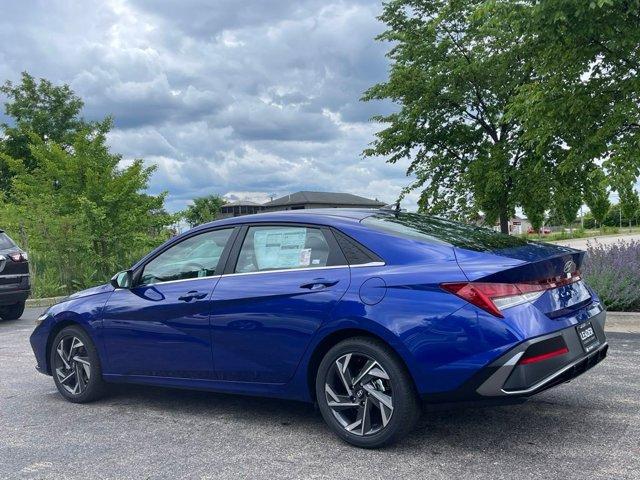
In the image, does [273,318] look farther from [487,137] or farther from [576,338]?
[487,137]

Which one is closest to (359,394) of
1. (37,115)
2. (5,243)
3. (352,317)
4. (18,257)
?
(352,317)

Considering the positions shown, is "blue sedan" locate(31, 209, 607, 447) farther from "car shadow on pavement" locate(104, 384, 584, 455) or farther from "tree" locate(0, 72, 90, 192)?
"tree" locate(0, 72, 90, 192)

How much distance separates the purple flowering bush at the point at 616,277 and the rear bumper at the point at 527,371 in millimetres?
5400

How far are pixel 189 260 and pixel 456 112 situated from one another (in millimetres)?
20720

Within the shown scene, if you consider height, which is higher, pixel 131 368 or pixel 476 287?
pixel 476 287

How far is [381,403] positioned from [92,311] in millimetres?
2708

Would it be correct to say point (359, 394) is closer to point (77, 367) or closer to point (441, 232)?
point (441, 232)

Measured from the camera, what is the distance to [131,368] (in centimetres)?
508

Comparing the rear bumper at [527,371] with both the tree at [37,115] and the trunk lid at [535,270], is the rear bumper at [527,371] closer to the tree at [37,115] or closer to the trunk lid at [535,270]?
the trunk lid at [535,270]

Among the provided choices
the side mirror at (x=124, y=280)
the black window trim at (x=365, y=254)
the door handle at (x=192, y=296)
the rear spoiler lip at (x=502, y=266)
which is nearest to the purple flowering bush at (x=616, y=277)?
the rear spoiler lip at (x=502, y=266)

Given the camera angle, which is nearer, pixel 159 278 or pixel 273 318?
pixel 273 318

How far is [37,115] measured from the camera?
113 feet

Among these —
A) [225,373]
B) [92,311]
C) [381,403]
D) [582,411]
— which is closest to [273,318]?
[225,373]

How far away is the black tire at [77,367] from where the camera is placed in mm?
5336
